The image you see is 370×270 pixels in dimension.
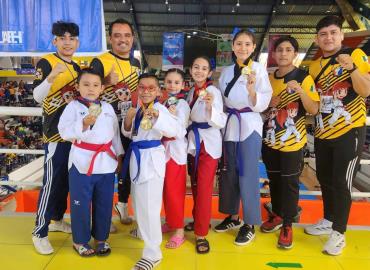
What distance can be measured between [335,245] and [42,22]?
3.70 meters

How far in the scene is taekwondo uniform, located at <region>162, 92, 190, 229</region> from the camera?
218cm

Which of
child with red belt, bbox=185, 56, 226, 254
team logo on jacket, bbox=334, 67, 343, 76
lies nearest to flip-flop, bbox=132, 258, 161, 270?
child with red belt, bbox=185, 56, 226, 254

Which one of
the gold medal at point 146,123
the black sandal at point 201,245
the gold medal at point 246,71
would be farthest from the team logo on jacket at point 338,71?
the black sandal at point 201,245

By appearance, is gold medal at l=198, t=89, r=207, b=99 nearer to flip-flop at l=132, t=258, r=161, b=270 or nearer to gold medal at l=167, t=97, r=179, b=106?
gold medal at l=167, t=97, r=179, b=106

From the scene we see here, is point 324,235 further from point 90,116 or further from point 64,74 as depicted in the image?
point 64,74

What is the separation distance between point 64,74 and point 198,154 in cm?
104

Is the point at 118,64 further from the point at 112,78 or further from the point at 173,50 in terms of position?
the point at 173,50

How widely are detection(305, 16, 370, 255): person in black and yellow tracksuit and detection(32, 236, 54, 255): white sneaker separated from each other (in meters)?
1.86

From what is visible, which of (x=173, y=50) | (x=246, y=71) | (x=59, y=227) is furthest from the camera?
(x=173, y=50)

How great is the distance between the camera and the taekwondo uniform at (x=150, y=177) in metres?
1.99

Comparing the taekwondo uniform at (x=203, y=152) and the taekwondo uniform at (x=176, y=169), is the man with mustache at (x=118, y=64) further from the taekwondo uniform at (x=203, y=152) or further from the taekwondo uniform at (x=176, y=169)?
the taekwondo uniform at (x=203, y=152)

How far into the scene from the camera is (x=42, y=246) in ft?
7.02

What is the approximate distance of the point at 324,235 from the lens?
2494mm

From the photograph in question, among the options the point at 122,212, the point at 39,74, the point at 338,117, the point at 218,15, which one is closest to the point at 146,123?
the point at 39,74
